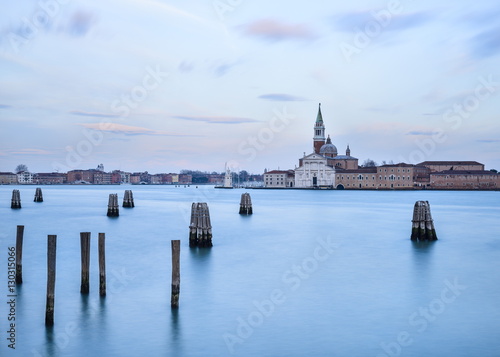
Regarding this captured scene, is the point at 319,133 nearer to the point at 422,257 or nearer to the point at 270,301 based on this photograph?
the point at 422,257

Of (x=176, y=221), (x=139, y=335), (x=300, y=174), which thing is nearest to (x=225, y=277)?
(x=139, y=335)

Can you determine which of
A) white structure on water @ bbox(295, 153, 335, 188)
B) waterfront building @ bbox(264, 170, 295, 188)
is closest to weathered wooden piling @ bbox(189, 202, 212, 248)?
white structure on water @ bbox(295, 153, 335, 188)

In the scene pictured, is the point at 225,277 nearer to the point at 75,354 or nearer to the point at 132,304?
the point at 132,304

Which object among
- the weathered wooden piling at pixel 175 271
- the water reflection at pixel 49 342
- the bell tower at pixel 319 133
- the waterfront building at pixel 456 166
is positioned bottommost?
the water reflection at pixel 49 342

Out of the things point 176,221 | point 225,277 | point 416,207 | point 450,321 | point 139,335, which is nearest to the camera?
point 139,335

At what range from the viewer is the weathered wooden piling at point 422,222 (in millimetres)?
22391

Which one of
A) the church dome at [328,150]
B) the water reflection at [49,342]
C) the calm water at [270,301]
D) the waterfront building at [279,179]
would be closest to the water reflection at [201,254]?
the calm water at [270,301]

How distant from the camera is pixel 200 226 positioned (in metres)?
21.1

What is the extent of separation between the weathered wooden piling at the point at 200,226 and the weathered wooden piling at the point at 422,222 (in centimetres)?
811

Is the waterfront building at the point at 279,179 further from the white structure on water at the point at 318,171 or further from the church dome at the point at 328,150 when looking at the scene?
the white structure on water at the point at 318,171

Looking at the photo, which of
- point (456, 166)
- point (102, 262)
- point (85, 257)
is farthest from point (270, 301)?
point (456, 166)

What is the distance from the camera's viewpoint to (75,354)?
10.2m

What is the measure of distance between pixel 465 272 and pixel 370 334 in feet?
28.9

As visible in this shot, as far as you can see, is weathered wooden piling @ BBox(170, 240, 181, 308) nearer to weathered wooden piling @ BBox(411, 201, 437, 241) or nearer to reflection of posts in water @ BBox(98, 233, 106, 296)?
reflection of posts in water @ BBox(98, 233, 106, 296)
